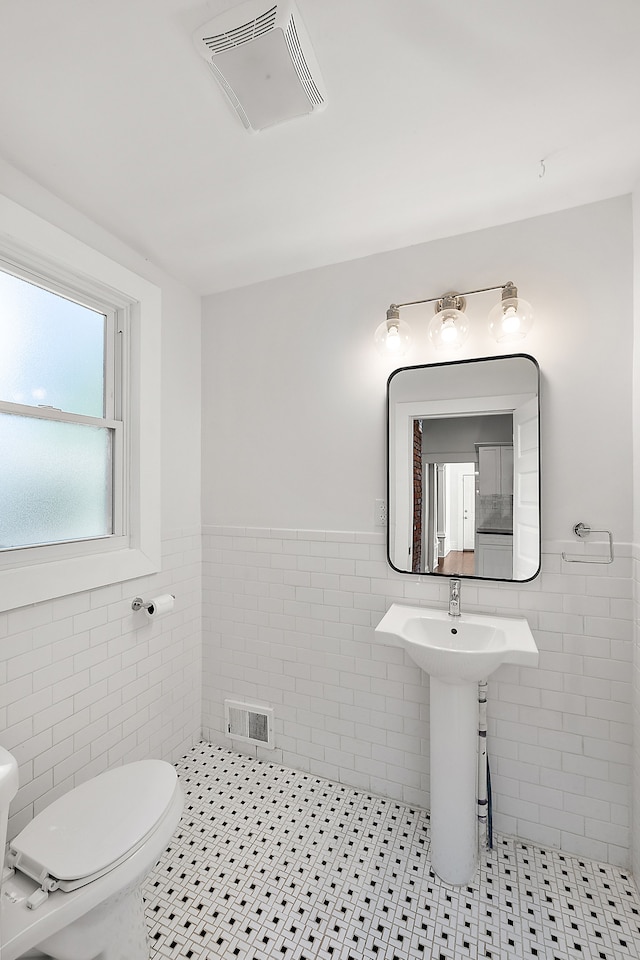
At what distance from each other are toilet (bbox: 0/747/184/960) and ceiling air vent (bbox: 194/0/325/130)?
1.71m

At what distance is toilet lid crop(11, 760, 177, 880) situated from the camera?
112 cm

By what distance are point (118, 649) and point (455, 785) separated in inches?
56.1

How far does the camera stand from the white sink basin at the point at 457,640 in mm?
1446

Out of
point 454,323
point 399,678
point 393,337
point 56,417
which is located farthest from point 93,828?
point 454,323

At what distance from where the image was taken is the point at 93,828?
1.23m

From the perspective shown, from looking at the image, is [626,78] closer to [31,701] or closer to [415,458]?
[415,458]

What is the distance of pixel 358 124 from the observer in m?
1.31

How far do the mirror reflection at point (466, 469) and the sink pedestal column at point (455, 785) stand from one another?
1.61ft

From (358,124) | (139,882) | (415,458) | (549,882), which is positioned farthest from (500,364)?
(139,882)

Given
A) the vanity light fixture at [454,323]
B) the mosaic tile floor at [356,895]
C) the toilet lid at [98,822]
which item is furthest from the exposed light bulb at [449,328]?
the mosaic tile floor at [356,895]

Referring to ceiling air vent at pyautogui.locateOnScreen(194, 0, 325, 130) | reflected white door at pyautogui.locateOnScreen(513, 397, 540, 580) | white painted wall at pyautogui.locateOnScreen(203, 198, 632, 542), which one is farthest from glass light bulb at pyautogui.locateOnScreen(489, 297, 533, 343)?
ceiling air vent at pyautogui.locateOnScreen(194, 0, 325, 130)

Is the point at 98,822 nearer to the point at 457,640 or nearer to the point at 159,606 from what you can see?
the point at 159,606

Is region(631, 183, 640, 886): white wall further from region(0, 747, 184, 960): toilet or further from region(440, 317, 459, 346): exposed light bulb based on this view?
region(0, 747, 184, 960): toilet

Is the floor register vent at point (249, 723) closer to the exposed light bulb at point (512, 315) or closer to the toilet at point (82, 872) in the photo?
the toilet at point (82, 872)
